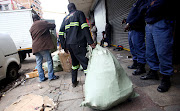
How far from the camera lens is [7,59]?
3605mm

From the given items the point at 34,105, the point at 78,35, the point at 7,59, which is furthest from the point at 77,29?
the point at 7,59

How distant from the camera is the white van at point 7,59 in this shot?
11.0 feet

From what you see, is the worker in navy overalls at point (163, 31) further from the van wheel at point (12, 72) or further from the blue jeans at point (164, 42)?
the van wheel at point (12, 72)

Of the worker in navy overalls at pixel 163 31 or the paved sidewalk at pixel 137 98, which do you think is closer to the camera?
the paved sidewalk at pixel 137 98

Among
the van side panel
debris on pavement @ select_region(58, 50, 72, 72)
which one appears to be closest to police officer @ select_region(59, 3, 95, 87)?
debris on pavement @ select_region(58, 50, 72, 72)

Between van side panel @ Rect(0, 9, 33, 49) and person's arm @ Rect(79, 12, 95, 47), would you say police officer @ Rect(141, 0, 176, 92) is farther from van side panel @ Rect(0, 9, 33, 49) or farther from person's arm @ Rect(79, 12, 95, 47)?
van side panel @ Rect(0, 9, 33, 49)

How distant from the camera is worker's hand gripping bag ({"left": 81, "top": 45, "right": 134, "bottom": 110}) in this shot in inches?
55.4

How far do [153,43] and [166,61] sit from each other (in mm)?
455

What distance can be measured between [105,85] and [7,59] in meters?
3.72

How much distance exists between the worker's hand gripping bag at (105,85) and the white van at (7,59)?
3.21 meters

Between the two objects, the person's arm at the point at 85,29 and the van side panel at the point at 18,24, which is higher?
the van side panel at the point at 18,24

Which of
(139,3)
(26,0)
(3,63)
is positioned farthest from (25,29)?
(26,0)

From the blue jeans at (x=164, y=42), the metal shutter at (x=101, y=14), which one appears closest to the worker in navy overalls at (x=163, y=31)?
the blue jeans at (x=164, y=42)

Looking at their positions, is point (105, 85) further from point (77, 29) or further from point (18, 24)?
point (18, 24)
